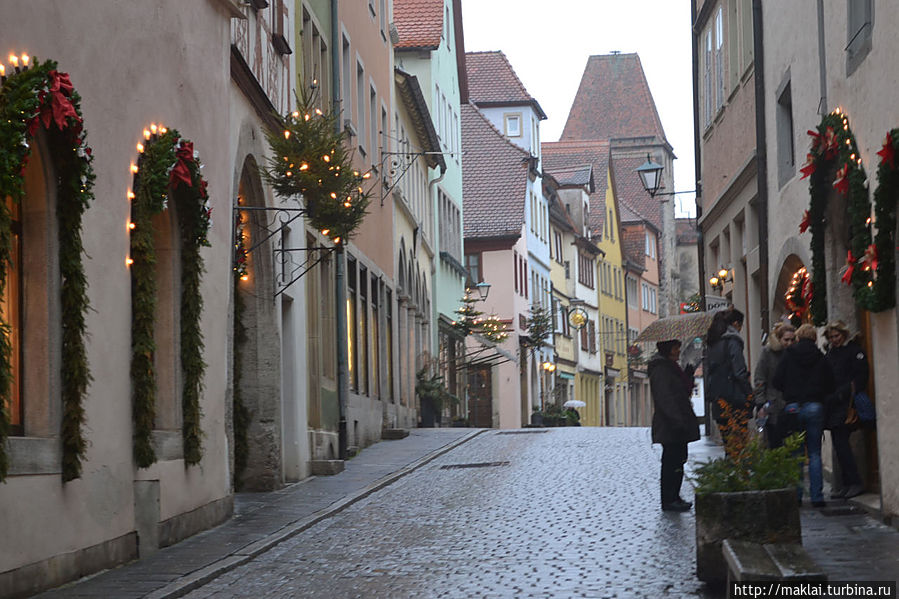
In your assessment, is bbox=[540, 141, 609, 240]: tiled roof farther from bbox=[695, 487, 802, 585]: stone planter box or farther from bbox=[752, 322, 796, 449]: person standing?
bbox=[695, 487, 802, 585]: stone planter box

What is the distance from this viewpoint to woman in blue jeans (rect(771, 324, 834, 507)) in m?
13.6

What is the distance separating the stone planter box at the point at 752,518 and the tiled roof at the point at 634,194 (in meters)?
80.1

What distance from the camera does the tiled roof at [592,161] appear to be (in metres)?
75.9

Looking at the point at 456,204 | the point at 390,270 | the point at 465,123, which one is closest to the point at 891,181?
the point at 390,270

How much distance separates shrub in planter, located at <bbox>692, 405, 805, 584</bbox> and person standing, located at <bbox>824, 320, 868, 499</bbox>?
4438 mm

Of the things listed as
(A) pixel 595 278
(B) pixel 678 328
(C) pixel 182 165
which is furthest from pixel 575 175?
(C) pixel 182 165

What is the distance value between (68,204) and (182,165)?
2721mm

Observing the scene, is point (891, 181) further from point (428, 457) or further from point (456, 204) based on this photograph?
point (456, 204)

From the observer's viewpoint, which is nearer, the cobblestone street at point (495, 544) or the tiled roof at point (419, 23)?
the cobblestone street at point (495, 544)

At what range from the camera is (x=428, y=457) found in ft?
76.1

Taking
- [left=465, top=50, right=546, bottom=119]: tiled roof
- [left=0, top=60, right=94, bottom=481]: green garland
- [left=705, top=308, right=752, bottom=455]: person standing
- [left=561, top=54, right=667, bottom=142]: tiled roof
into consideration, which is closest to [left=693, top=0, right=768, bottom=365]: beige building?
[left=705, top=308, right=752, bottom=455]: person standing

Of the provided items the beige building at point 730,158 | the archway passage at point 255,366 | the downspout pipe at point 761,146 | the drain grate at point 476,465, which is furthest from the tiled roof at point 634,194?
the archway passage at point 255,366

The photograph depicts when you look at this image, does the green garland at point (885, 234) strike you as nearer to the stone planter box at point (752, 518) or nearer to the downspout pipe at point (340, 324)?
the stone planter box at point (752, 518)

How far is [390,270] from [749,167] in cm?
1114
